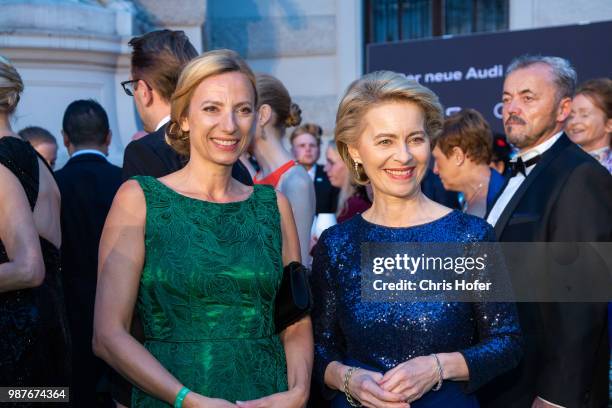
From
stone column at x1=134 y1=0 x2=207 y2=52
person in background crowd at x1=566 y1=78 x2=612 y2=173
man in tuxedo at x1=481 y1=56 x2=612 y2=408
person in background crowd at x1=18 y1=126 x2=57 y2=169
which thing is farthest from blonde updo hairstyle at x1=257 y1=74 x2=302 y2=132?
stone column at x1=134 y1=0 x2=207 y2=52

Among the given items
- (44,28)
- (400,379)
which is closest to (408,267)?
(400,379)

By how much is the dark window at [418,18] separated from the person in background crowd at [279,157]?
5.75 m

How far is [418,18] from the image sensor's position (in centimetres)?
1037

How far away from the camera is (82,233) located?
4.86 meters

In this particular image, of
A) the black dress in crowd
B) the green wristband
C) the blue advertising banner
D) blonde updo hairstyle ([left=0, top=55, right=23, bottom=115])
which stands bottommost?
the green wristband

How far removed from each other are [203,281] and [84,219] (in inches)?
82.9

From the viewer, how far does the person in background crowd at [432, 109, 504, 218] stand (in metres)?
5.15

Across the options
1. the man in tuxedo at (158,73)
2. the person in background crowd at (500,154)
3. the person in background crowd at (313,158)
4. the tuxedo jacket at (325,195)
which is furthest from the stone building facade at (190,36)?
the man in tuxedo at (158,73)

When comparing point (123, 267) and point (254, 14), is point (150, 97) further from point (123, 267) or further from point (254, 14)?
point (254, 14)

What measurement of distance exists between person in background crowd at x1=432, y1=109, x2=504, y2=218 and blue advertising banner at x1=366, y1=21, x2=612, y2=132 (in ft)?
5.70

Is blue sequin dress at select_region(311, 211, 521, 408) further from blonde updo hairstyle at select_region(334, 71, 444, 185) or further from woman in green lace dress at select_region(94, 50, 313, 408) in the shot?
blonde updo hairstyle at select_region(334, 71, 444, 185)

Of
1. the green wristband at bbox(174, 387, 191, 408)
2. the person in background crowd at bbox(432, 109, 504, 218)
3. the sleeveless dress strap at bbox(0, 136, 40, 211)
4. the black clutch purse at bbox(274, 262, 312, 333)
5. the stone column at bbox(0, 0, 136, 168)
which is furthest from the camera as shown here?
the stone column at bbox(0, 0, 136, 168)

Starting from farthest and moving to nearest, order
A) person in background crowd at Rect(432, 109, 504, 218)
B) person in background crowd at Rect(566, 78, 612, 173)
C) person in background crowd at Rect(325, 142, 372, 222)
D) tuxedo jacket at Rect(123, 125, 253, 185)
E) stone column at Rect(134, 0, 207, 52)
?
stone column at Rect(134, 0, 207, 52), person in background crowd at Rect(325, 142, 372, 222), person in background crowd at Rect(566, 78, 612, 173), person in background crowd at Rect(432, 109, 504, 218), tuxedo jacket at Rect(123, 125, 253, 185)

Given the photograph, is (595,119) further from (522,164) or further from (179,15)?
(179,15)
